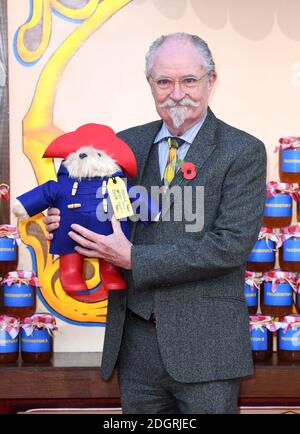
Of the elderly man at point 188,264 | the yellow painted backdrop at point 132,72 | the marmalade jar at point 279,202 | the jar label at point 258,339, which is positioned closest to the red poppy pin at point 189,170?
the elderly man at point 188,264

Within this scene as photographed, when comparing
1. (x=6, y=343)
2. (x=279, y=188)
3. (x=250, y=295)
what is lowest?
(x=6, y=343)

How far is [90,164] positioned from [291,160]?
1280 mm

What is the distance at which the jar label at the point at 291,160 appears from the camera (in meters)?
2.83

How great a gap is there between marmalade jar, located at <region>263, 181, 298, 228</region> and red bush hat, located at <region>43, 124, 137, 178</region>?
43.6 inches

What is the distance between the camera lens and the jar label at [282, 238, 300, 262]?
282 cm

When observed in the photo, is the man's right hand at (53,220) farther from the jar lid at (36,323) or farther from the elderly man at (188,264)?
the jar lid at (36,323)

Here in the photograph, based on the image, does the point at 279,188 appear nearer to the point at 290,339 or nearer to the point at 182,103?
the point at 290,339

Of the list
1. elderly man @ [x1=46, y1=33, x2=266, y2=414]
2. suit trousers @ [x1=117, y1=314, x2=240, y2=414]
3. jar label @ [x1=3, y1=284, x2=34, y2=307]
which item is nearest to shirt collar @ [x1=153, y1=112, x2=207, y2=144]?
elderly man @ [x1=46, y1=33, x2=266, y2=414]

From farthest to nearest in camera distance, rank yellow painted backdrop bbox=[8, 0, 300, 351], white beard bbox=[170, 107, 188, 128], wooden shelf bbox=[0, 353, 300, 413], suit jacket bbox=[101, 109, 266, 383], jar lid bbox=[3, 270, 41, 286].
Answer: yellow painted backdrop bbox=[8, 0, 300, 351], jar lid bbox=[3, 270, 41, 286], wooden shelf bbox=[0, 353, 300, 413], white beard bbox=[170, 107, 188, 128], suit jacket bbox=[101, 109, 266, 383]

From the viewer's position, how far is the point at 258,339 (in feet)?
9.19

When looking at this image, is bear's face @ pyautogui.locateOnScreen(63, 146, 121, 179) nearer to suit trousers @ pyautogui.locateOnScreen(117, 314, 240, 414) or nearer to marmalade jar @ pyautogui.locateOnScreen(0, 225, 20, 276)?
suit trousers @ pyautogui.locateOnScreen(117, 314, 240, 414)

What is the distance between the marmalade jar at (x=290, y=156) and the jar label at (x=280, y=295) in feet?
1.47

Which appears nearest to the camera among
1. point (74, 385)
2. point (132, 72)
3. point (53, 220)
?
point (53, 220)

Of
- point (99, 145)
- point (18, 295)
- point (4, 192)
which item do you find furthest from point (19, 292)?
point (99, 145)
